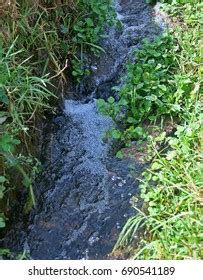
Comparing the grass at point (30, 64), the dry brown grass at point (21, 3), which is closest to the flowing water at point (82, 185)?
the grass at point (30, 64)

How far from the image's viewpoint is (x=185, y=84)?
4.32 meters

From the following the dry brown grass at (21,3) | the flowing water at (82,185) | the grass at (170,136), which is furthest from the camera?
the dry brown grass at (21,3)

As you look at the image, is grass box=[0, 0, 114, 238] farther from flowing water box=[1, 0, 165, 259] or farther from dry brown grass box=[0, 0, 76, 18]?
flowing water box=[1, 0, 165, 259]

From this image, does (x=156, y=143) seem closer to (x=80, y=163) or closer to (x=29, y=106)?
(x=80, y=163)

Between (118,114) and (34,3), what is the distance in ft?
4.36

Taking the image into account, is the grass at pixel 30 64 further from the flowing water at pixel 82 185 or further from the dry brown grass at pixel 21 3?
the flowing water at pixel 82 185

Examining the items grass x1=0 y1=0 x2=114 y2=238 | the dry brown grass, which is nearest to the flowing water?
grass x1=0 y1=0 x2=114 y2=238

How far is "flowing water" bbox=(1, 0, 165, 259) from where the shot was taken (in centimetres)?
350

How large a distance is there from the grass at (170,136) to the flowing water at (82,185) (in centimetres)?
20

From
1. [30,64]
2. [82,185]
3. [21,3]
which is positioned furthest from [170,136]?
[21,3]

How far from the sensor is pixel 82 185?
393 centimetres

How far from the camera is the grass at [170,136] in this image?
3.14 m
